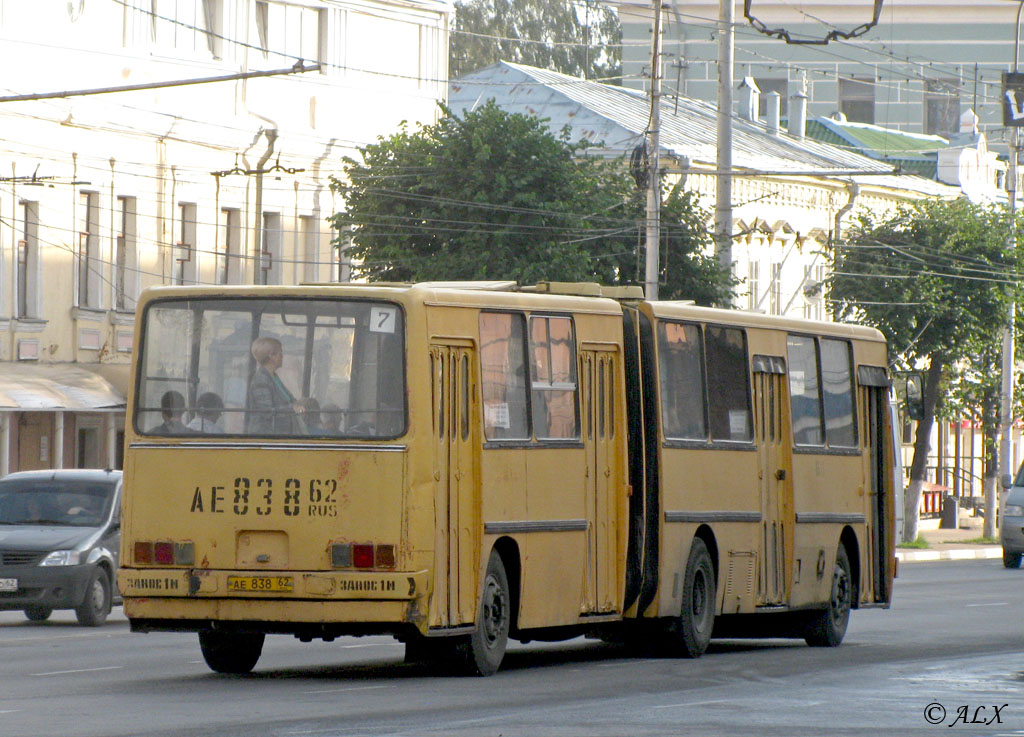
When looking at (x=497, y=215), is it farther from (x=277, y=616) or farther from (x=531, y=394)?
(x=277, y=616)

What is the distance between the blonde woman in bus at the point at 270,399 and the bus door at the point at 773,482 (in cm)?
499

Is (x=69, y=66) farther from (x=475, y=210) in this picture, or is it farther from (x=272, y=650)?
(x=272, y=650)

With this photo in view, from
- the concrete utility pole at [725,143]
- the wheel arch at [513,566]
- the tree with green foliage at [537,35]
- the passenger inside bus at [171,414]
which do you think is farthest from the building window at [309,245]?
the tree with green foliage at [537,35]

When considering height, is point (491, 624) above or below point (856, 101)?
below

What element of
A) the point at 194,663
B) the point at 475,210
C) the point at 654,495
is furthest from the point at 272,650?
the point at 475,210

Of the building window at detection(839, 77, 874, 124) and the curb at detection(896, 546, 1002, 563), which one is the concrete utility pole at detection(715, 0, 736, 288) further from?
the building window at detection(839, 77, 874, 124)

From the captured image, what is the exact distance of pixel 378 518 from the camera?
1420 centimetres

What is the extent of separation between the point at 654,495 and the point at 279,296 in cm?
346

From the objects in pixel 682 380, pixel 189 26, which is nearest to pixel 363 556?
pixel 682 380

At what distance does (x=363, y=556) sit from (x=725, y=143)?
22.2 meters

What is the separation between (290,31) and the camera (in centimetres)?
4397

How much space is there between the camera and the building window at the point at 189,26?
134 ft

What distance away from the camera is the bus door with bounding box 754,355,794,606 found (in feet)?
60.2

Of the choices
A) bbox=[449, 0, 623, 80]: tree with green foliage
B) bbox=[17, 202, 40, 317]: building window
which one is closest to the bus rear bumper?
bbox=[17, 202, 40, 317]: building window
